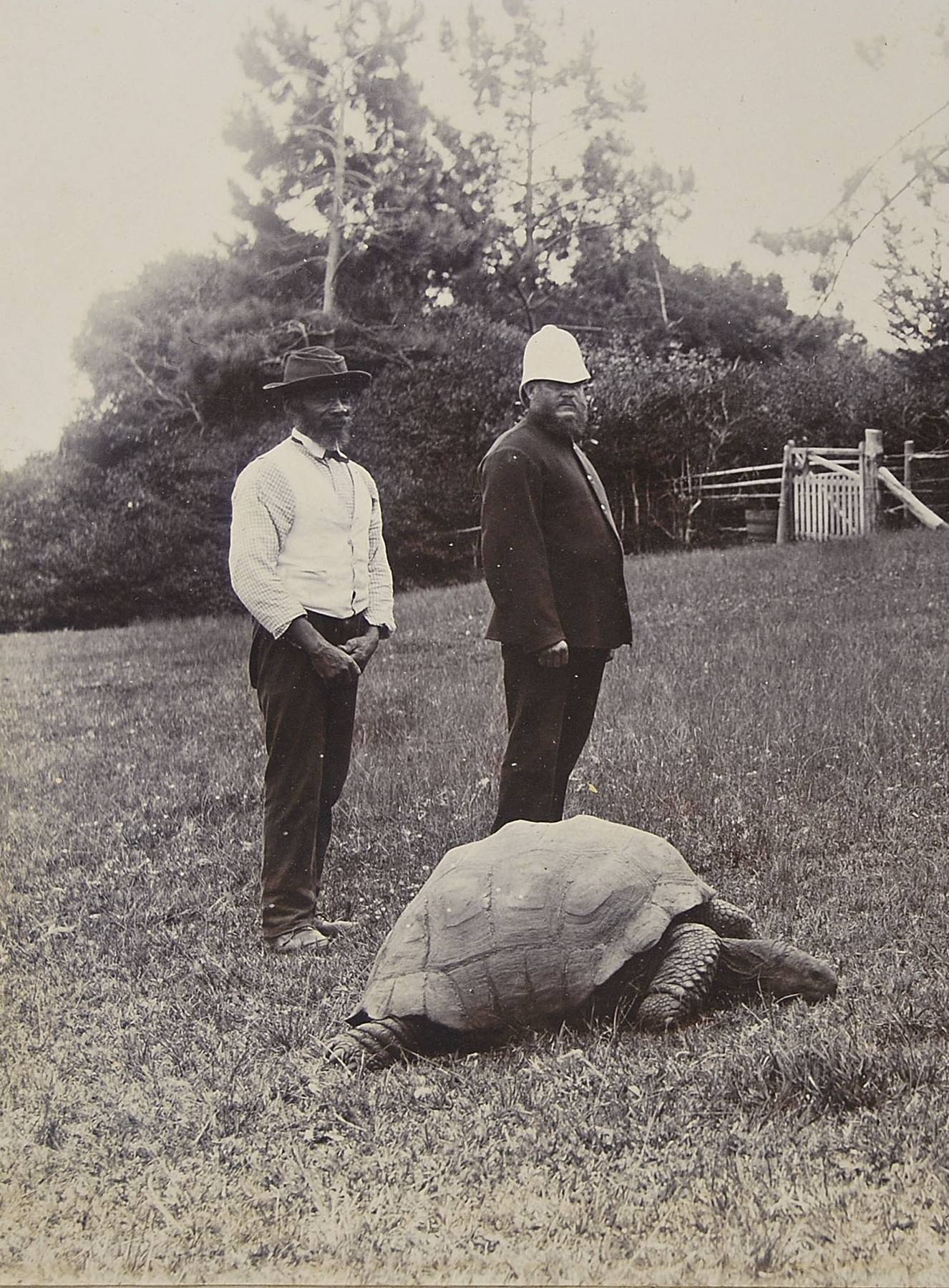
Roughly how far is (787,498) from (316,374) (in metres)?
11.2

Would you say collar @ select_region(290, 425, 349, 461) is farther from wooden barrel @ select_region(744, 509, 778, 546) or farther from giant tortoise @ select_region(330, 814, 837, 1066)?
wooden barrel @ select_region(744, 509, 778, 546)

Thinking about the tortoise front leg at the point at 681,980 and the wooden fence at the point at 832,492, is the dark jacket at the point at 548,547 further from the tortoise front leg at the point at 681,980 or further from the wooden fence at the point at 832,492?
the wooden fence at the point at 832,492

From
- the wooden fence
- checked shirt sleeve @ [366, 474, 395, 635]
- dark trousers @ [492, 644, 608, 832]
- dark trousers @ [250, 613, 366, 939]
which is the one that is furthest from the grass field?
the wooden fence

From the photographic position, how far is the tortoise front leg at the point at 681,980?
12.1 ft

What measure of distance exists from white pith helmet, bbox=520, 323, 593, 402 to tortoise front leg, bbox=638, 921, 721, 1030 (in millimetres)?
2333

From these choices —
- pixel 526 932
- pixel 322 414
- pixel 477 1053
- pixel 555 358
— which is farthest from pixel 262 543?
pixel 477 1053

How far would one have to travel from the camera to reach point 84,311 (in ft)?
19.0

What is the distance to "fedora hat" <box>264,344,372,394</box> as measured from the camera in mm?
4816

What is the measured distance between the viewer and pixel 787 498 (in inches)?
589

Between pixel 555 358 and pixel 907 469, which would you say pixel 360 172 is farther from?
pixel 907 469

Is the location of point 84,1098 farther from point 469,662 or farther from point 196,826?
point 469,662

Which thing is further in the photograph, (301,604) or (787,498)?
(787,498)

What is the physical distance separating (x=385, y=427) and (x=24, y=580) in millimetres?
4320

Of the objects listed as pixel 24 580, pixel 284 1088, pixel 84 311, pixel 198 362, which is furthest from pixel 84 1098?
pixel 24 580
